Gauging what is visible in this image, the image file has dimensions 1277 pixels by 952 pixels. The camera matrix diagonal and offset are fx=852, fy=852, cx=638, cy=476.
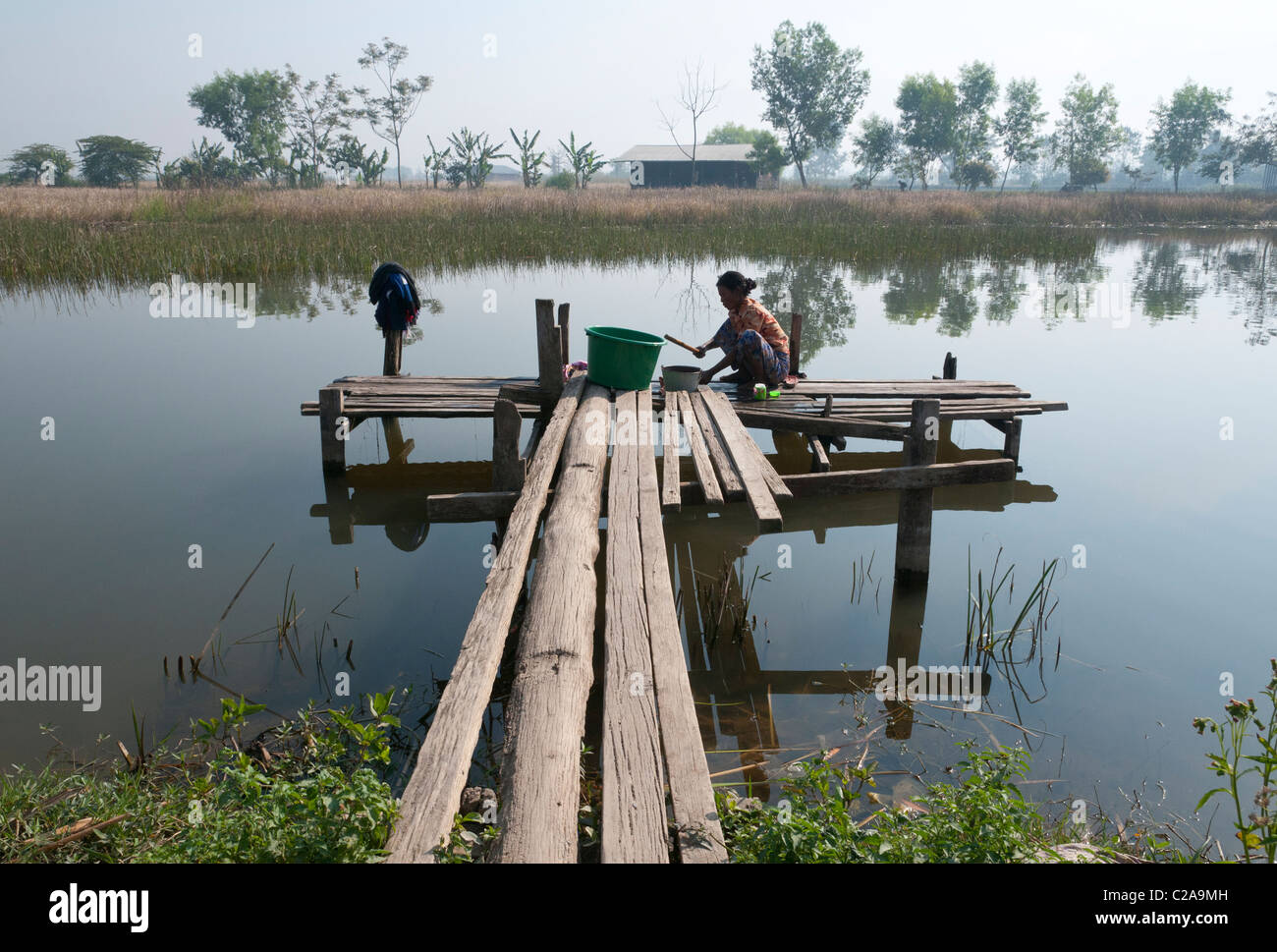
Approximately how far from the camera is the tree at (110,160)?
55406 millimetres

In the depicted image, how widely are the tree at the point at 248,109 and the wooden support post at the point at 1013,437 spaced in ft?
189

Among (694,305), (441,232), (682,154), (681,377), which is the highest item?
(682,154)

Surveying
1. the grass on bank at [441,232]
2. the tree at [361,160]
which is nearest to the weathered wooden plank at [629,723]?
the grass on bank at [441,232]

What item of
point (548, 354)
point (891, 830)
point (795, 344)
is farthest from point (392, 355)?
point (891, 830)

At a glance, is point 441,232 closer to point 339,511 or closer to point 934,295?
point 934,295

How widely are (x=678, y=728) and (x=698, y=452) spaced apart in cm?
297

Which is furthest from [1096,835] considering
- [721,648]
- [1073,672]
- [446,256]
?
[446,256]

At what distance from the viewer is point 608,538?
4.02 meters

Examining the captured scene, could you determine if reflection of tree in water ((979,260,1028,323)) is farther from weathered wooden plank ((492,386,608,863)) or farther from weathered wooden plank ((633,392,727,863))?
weathered wooden plank ((633,392,727,863))

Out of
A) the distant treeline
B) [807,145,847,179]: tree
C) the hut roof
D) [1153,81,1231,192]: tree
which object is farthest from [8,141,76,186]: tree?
[807,145,847,179]: tree

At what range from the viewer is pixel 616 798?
7.32 ft

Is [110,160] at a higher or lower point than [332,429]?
higher

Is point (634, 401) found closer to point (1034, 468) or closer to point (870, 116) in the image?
point (1034, 468)
